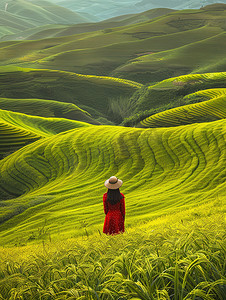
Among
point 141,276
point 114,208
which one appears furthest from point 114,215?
point 141,276

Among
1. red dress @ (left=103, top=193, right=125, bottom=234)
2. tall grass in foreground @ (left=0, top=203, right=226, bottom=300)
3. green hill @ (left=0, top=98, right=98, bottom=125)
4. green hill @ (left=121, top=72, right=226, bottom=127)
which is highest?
tall grass in foreground @ (left=0, top=203, right=226, bottom=300)

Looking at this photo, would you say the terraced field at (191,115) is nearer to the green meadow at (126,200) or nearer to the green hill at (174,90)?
the green meadow at (126,200)

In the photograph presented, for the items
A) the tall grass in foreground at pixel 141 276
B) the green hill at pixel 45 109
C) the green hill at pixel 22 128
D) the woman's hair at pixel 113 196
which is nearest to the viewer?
the tall grass in foreground at pixel 141 276

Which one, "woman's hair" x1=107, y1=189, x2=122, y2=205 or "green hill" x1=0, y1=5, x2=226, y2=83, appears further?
"green hill" x1=0, y1=5, x2=226, y2=83

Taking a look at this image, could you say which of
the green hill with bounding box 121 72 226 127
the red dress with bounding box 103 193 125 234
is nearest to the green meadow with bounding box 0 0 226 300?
the green hill with bounding box 121 72 226 127

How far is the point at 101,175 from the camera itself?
61.3 feet

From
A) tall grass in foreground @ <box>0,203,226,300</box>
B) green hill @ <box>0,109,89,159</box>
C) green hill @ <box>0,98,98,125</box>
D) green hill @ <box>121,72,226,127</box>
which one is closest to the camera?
tall grass in foreground @ <box>0,203,226,300</box>

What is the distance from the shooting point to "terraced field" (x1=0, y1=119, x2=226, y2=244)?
12.9 metres

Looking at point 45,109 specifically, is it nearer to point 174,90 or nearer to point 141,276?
point 174,90

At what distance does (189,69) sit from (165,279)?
103 metres

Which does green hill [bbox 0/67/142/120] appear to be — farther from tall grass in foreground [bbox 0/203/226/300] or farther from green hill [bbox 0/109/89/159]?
tall grass in foreground [bbox 0/203/226/300]

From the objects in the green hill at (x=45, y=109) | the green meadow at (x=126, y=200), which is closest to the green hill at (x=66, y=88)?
the green meadow at (x=126, y=200)

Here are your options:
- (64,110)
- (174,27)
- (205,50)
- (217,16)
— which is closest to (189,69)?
(205,50)

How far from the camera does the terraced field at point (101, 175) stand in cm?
1289
